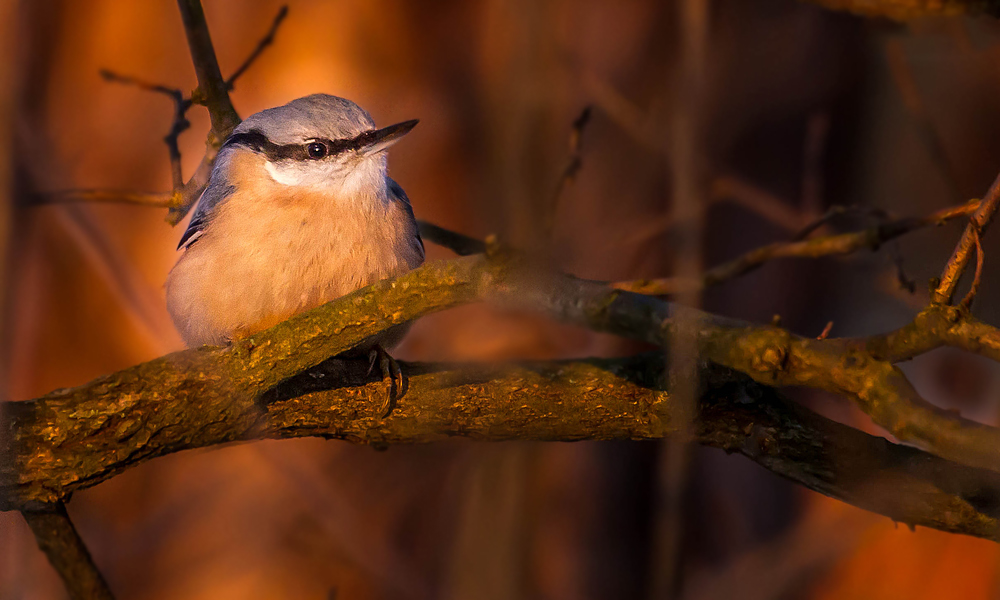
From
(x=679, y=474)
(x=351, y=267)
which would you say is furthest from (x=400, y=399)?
(x=679, y=474)

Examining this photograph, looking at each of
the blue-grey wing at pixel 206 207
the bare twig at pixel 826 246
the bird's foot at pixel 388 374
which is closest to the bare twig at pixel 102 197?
the blue-grey wing at pixel 206 207

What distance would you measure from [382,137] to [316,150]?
231 mm

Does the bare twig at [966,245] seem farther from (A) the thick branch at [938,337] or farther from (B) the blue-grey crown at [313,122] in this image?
(B) the blue-grey crown at [313,122]

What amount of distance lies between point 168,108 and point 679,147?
387 centimetres

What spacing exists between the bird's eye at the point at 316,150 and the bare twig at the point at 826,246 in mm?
1080

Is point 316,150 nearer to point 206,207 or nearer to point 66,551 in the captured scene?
point 206,207

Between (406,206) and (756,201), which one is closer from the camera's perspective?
(406,206)

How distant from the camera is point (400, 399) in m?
2.23

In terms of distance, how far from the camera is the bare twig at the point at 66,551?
215 centimetres

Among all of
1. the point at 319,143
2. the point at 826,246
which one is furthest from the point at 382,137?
the point at 826,246

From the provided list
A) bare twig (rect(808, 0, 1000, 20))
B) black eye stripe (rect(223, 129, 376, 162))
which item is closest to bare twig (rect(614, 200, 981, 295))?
bare twig (rect(808, 0, 1000, 20))

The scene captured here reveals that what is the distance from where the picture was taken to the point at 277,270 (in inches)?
93.0

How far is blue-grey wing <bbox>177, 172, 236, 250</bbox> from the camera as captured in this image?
2.66 m

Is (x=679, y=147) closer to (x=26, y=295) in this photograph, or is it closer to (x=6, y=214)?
(x=6, y=214)
